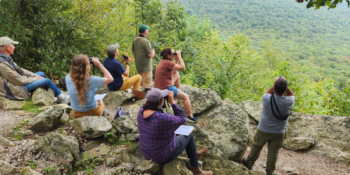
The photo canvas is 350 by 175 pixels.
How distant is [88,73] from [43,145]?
4.53ft

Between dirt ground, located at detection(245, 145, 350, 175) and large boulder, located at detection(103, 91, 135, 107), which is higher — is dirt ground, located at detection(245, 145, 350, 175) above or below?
below

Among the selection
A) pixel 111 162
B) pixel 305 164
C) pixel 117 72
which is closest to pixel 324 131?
pixel 305 164

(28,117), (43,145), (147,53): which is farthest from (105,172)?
(147,53)

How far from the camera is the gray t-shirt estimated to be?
371cm

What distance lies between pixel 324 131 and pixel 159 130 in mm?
5900

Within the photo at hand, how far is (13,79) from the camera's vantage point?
4.87m

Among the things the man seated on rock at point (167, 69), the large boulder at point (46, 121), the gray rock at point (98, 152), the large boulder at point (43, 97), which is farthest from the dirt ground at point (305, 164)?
the large boulder at point (43, 97)

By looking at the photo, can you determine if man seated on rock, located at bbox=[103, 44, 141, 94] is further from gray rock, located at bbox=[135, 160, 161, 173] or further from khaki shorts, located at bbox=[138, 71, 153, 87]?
gray rock, located at bbox=[135, 160, 161, 173]

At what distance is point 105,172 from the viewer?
10.4ft

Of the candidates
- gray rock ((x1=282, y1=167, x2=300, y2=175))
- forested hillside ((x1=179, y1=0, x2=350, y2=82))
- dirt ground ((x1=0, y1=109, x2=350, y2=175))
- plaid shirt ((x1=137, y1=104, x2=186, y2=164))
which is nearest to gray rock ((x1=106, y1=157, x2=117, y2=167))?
plaid shirt ((x1=137, y1=104, x2=186, y2=164))

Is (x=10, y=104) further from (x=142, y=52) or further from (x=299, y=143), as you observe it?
(x=299, y=143)

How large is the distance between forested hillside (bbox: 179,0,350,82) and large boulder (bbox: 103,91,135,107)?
313 feet

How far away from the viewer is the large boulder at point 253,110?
7.02 metres

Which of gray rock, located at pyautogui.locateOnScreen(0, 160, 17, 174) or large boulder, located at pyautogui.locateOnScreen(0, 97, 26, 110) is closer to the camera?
gray rock, located at pyautogui.locateOnScreen(0, 160, 17, 174)
